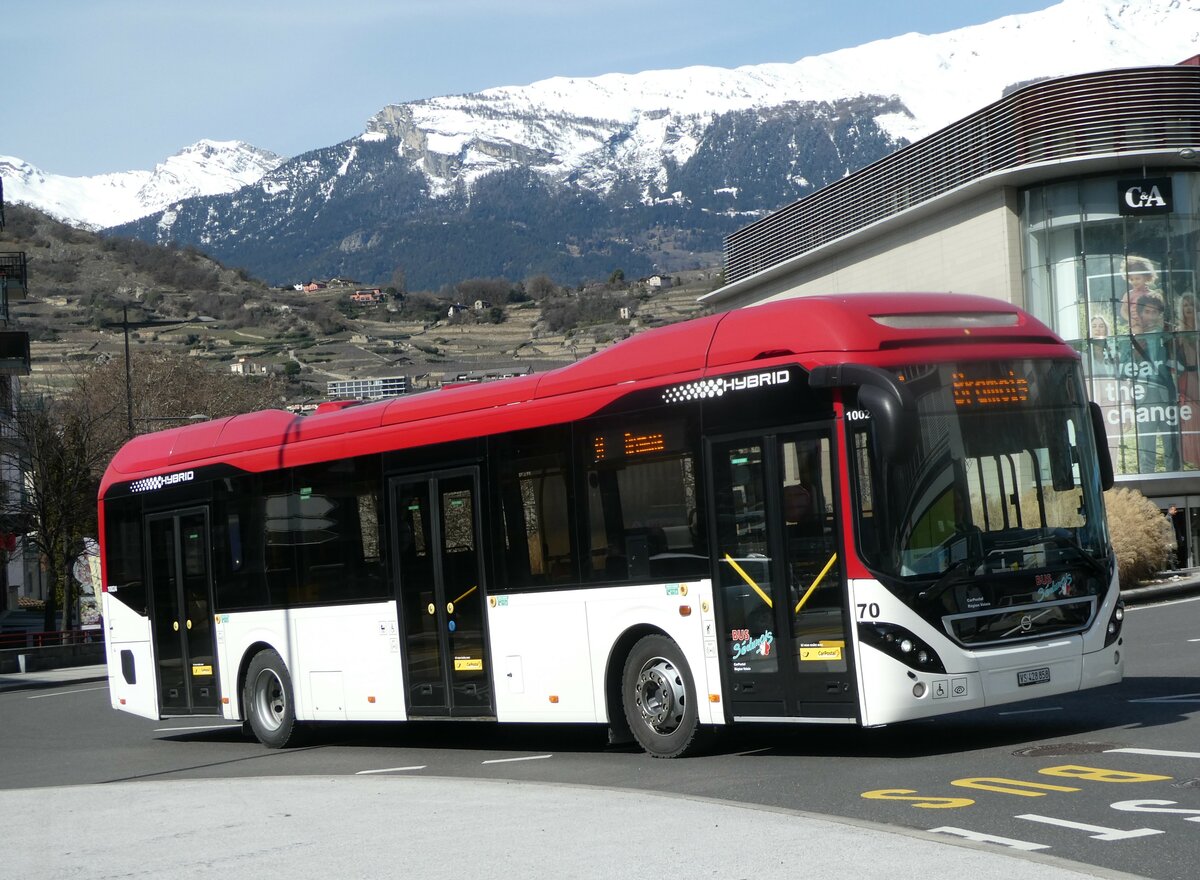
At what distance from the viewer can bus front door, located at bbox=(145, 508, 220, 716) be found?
17891 mm

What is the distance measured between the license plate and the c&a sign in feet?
121

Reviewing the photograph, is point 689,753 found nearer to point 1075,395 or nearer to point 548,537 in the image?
point 548,537

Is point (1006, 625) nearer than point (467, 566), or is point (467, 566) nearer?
point (1006, 625)

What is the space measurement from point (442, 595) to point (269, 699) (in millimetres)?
3660

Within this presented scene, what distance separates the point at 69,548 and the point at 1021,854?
52.6 meters

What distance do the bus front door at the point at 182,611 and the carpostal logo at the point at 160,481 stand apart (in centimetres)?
34

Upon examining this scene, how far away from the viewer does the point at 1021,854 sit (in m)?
7.44

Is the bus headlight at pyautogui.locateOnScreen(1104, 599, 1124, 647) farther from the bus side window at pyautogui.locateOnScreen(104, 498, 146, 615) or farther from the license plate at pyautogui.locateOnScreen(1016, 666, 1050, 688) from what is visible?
the bus side window at pyautogui.locateOnScreen(104, 498, 146, 615)

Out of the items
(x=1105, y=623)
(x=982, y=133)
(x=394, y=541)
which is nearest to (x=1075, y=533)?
(x=1105, y=623)

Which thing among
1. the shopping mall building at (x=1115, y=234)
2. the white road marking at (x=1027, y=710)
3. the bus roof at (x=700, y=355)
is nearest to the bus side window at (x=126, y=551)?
the bus roof at (x=700, y=355)

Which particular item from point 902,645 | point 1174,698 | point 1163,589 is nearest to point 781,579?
point 902,645

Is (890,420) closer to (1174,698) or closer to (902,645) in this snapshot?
(902,645)

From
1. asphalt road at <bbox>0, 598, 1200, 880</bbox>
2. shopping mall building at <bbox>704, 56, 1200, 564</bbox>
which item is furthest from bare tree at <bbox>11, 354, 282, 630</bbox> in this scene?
asphalt road at <bbox>0, 598, 1200, 880</bbox>

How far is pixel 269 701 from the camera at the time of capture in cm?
1723
